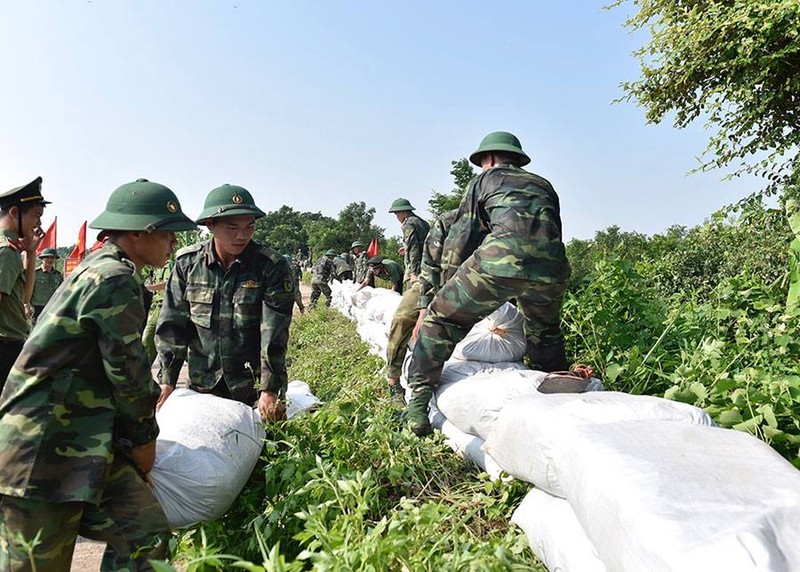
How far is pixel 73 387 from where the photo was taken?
1747 mm

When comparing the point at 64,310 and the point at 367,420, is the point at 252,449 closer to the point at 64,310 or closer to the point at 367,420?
the point at 367,420

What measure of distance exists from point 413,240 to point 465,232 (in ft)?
13.2

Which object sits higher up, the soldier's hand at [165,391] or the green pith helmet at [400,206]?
the green pith helmet at [400,206]

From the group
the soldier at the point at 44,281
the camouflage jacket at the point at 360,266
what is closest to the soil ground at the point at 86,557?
the soldier at the point at 44,281

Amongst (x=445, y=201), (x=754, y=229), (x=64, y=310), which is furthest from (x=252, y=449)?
(x=445, y=201)

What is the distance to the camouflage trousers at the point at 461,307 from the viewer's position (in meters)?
2.69

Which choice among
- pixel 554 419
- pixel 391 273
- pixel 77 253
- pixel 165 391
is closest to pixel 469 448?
pixel 554 419

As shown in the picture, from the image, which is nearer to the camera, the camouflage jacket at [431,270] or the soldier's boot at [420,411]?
the soldier's boot at [420,411]

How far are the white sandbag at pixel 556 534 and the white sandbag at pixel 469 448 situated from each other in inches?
16.6

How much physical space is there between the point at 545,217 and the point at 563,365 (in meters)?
0.82

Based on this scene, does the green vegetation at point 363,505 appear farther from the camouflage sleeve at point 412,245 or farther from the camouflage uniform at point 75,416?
the camouflage sleeve at point 412,245

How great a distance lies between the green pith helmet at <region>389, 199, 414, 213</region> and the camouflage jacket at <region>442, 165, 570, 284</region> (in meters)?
4.76

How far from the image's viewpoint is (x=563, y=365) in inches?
120

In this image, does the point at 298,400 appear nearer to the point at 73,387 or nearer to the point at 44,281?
the point at 73,387
